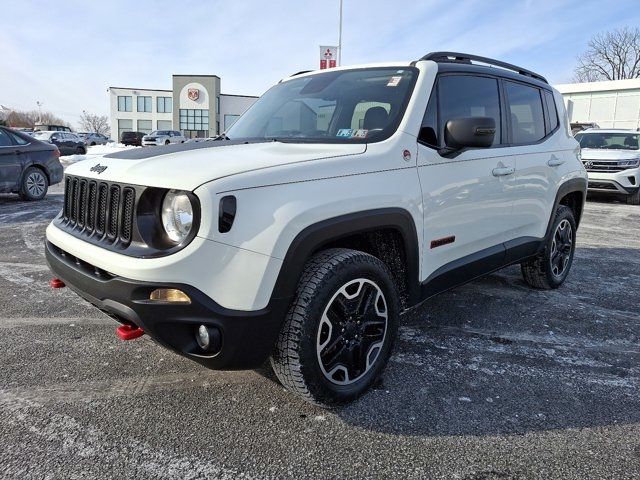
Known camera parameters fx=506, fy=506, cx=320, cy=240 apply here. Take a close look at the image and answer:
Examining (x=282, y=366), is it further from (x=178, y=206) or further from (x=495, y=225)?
(x=495, y=225)

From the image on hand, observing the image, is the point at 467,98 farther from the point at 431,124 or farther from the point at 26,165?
the point at 26,165

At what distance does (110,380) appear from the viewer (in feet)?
9.56

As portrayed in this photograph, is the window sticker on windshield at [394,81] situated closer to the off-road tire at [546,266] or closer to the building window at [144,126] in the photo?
the off-road tire at [546,266]

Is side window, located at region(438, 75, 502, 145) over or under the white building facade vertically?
under

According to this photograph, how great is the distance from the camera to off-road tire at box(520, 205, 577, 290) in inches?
181

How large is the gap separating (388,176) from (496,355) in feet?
4.96

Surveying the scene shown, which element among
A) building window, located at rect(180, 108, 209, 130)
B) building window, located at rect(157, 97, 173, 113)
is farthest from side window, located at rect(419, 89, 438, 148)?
building window, located at rect(157, 97, 173, 113)

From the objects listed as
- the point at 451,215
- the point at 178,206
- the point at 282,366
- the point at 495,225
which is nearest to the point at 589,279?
the point at 495,225

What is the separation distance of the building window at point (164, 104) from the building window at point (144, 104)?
1.31 metres

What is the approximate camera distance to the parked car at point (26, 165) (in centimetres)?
944

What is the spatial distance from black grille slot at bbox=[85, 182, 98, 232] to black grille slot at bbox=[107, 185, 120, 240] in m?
0.17

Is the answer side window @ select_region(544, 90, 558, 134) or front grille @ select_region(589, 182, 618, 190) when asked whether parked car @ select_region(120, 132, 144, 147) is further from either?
side window @ select_region(544, 90, 558, 134)

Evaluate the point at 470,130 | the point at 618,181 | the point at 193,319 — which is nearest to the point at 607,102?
the point at 618,181

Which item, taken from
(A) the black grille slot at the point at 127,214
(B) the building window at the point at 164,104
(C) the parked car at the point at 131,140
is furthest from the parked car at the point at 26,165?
(B) the building window at the point at 164,104
